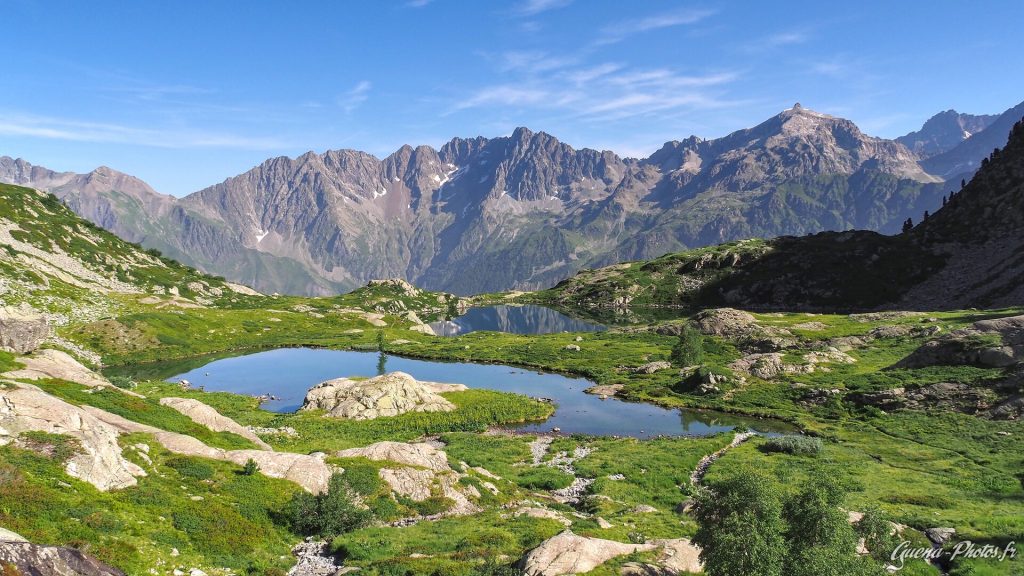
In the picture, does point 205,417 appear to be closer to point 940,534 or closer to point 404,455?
point 404,455

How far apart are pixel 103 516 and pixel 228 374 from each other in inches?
3894

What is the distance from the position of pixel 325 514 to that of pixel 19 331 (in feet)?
118

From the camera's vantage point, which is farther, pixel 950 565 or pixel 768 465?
pixel 768 465

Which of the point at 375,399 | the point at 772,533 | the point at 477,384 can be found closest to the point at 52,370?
the point at 375,399

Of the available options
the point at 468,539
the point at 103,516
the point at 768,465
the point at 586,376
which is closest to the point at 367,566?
the point at 468,539

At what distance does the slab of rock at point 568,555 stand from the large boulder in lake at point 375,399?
174 ft

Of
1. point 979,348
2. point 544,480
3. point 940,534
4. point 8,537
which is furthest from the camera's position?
point 979,348

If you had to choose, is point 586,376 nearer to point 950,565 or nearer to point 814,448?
point 814,448

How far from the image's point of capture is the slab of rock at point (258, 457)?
3488 centimetres

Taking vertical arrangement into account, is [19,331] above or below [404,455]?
above

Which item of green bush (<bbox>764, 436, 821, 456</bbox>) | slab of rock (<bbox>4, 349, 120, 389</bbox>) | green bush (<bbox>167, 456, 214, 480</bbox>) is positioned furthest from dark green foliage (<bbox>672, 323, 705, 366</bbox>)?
slab of rock (<bbox>4, 349, 120, 389</bbox>)

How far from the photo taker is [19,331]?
1805 inches

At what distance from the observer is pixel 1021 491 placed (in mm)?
42469

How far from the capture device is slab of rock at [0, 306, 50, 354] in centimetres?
4466
